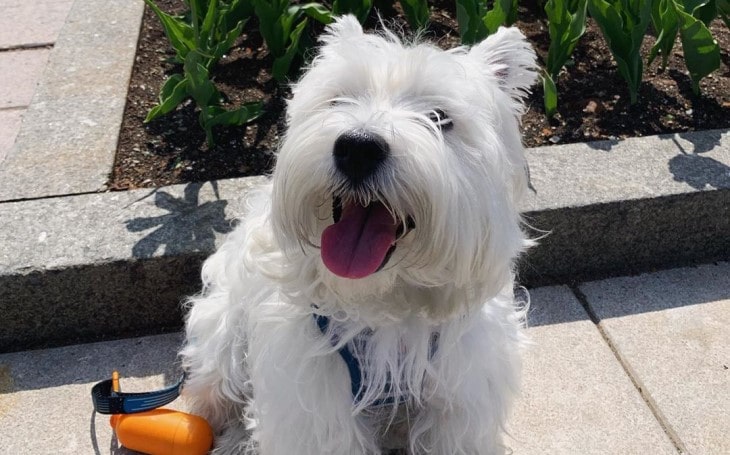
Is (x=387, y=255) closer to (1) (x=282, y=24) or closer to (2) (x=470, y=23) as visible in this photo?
(2) (x=470, y=23)

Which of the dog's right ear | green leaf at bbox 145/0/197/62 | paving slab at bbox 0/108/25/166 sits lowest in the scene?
paving slab at bbox 0/108/25/166

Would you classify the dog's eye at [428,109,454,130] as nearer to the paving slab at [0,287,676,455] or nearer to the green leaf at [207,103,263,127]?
the paving slab at [0,287,676,455]

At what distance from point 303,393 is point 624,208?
1.88m

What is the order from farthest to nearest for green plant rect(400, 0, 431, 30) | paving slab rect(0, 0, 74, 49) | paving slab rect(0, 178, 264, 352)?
1. paving slab rect(0, 0, 74, 49)
2. green plant rect(400, 0, 431, 30)
3. paving slab rect(0, 178, 264, 352)

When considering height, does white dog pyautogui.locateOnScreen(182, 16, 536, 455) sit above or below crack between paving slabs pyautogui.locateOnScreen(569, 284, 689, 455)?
above

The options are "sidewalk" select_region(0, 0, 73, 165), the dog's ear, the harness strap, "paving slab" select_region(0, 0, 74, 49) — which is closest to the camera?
the dog's ear

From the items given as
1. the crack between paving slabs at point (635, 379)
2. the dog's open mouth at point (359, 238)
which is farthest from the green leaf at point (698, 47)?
the dog's open mouth at point (359, 238)

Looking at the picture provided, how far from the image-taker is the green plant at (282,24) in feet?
11.8

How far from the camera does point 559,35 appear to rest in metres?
3.67

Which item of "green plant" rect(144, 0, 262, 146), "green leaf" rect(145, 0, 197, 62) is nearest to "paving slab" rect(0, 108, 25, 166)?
"green plant" rect(144, 0, 262, 146)

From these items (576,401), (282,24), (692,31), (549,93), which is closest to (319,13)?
(282,24)

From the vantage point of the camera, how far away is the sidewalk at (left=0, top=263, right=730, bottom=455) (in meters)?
2.70

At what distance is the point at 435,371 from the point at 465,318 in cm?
19

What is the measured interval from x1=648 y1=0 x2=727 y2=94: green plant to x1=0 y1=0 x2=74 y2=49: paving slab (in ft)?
12.4
